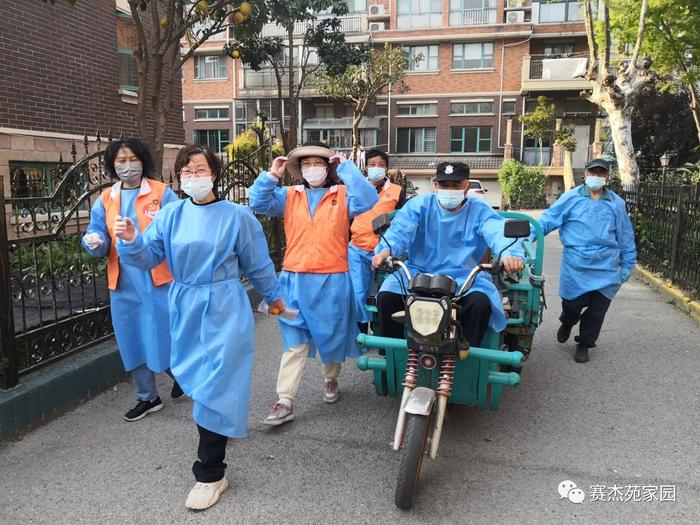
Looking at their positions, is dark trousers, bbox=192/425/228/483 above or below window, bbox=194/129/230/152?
below

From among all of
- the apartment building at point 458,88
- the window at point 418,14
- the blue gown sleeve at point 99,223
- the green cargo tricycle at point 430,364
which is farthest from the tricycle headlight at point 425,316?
the window at point 418,14

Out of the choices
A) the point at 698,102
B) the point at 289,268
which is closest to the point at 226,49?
the point at 289,268

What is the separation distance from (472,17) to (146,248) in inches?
1301

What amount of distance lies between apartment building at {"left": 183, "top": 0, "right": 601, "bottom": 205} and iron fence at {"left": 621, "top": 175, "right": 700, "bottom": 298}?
21778 millimetres

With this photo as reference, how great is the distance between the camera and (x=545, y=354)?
546cm

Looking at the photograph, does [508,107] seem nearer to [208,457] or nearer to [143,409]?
[143,409]

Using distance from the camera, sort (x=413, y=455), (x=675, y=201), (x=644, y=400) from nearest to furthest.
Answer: (x=413, y=455) < (x=644, y=400) < (x=675, y=201)

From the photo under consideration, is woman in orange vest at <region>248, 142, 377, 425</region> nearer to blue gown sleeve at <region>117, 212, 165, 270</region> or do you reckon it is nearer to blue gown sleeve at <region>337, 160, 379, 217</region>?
blue gown sleeve at <region>337, 160, 379, 217</region>

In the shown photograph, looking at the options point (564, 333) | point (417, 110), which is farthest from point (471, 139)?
point (564, 333)

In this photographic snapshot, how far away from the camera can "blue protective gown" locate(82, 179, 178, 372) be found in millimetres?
3783

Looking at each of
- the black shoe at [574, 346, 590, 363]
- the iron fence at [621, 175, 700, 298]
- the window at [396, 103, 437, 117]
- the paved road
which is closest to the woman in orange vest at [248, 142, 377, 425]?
the paved road

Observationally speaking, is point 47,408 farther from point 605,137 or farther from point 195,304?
point 605,137

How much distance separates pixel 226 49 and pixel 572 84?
26.2 m

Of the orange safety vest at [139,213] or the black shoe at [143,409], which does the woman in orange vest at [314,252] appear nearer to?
the orange safety vest at [139,213]
